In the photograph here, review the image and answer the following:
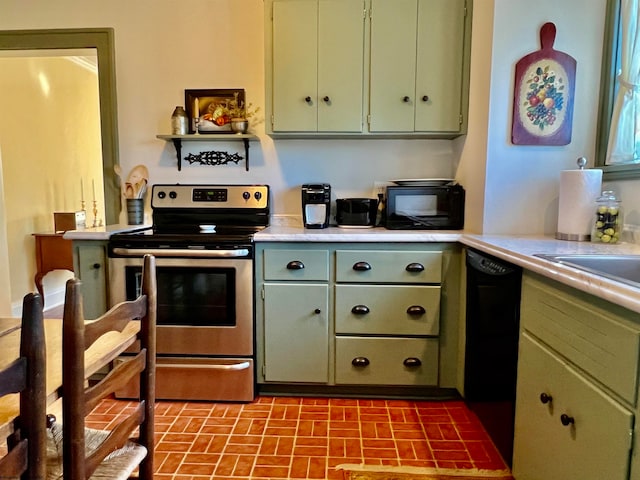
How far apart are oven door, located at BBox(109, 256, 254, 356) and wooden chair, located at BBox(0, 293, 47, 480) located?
148 centimetres

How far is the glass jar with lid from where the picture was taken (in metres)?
1.83

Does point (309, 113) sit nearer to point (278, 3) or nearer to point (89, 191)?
point (278, 3)

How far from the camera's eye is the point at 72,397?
2.74 ft

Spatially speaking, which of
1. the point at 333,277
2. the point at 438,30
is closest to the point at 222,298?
the point at 333,277

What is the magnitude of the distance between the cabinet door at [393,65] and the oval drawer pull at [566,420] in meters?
1.68

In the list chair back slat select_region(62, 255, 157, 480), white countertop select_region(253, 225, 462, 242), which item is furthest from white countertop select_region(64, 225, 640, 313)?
chair back slat select_region(62, 255, 157, 480)

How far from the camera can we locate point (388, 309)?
2242 mm

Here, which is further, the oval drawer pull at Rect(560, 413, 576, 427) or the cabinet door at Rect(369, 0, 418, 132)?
the cabinet door at Rect(369, 0, 418, 132)

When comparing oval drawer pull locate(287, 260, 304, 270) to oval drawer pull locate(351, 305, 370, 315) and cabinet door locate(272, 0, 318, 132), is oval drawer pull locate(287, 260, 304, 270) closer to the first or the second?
oval drawer pull locate(351, 305, 370, 315)

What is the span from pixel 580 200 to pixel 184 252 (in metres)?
1.87

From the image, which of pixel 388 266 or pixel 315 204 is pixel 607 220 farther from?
pixel 315 204

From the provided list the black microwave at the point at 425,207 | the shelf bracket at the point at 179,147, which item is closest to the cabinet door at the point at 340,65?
the black microwave at the point at 425,207

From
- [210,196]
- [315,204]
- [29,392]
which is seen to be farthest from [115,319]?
[210,196]

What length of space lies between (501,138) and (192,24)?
1.99 metres
